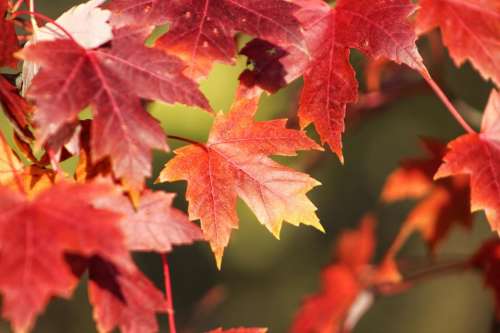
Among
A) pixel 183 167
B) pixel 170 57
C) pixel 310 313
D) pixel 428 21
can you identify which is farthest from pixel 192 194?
pixel 310 313

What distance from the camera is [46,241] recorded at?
0.72m

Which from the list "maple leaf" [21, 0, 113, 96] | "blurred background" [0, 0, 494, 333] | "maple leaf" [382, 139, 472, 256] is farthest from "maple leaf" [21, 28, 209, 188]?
"blurred background" [0, 0, 494, 333]

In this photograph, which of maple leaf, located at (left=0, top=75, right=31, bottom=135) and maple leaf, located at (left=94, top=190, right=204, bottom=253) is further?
maple leaf, located at (left=0, top=75, right=31, bottom=135)

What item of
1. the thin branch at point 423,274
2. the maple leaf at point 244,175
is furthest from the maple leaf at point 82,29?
the thin branch at point 423,274

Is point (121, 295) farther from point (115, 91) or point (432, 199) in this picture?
point (432, 199)

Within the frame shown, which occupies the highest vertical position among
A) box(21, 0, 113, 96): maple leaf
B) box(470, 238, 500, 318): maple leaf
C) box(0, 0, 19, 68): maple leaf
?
box(21, 0, 113, 96): maple leaf

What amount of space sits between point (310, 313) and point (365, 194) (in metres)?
3.65

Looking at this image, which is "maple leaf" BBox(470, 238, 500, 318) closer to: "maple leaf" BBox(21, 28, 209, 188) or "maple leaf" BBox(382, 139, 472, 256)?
"maple leaf" BBox(382, 139, 472, 256)

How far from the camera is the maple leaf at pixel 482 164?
1037 millimetres

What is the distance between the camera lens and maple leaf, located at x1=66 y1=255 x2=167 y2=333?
2.68 feet

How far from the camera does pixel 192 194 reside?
97 cm

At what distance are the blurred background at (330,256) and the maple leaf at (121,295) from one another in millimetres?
3777

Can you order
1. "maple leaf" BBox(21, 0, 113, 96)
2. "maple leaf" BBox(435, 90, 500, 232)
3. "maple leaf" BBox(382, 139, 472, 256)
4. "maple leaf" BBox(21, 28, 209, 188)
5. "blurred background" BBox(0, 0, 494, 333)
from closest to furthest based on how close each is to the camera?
"maple leaf" BBox(21, 28, 209, 188)
"maple leaf" BBox(21, 0, 113, 96)
"maple leaf" BBox(435, 90, 500, 232)
"maple leaf" BBox(382, 139, 472, 256)
"blurred background" BBox(0, 0, 494, 333)

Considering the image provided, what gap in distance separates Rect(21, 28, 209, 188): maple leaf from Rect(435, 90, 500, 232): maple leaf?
1.36 ft
